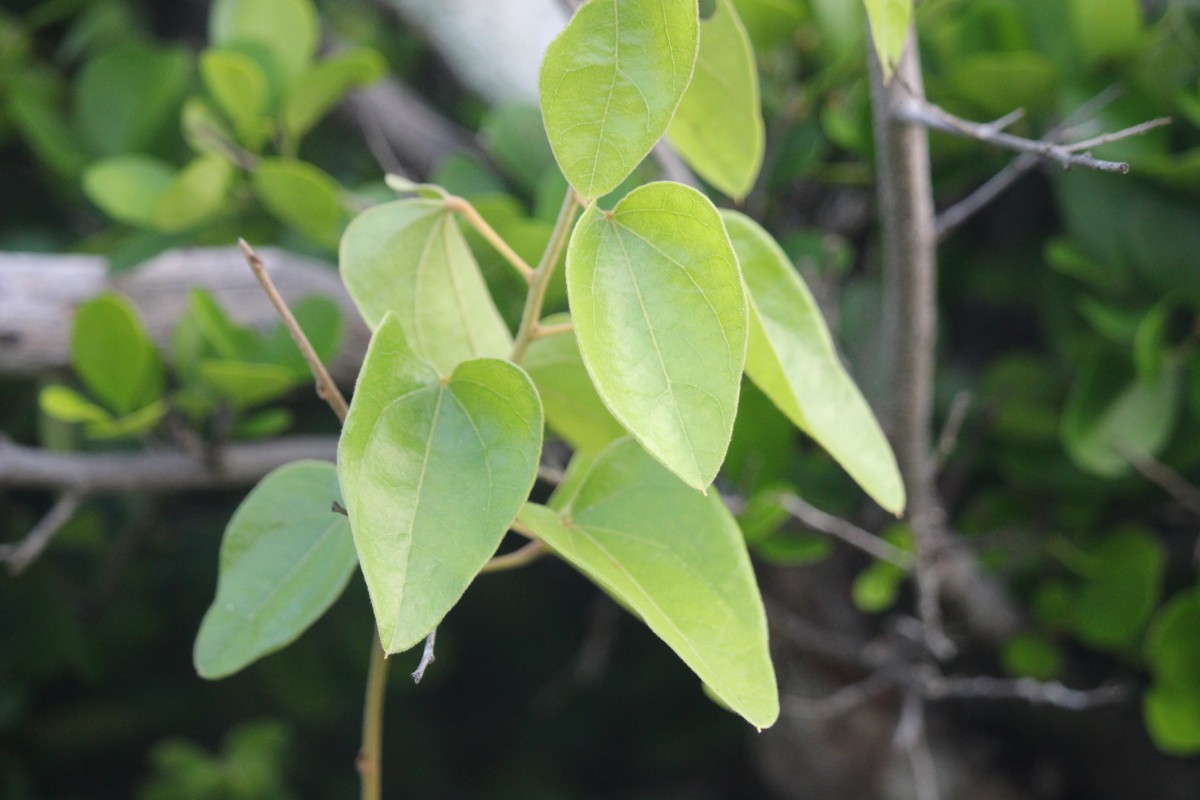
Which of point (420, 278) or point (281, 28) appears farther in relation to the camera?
point (281, 28)

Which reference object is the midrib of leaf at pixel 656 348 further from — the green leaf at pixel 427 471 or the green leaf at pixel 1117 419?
the green leaf at pixel 1117 419

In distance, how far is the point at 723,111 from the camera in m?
0.43

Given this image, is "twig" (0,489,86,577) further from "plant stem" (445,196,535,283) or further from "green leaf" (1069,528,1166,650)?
"green leaf" (1069,528,1166,650)

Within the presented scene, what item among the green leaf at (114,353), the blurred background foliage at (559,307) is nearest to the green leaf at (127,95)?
the blurred background foliage at (559,307)

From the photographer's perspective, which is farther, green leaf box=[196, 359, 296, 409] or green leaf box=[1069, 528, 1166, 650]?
green leaf box=[1069, 528, 1166, 650]

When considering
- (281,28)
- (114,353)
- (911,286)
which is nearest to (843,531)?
(911,286)

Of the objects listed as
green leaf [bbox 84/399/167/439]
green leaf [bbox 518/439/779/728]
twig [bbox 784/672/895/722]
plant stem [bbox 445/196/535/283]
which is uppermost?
plant stem [bbox 445/196/535/283]

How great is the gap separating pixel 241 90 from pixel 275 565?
456 mm

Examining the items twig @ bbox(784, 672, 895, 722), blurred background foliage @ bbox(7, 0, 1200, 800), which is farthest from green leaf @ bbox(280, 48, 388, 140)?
twig @ bbox(784, 672, 895, 722)

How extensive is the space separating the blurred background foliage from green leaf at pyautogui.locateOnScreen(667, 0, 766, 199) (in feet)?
0.56

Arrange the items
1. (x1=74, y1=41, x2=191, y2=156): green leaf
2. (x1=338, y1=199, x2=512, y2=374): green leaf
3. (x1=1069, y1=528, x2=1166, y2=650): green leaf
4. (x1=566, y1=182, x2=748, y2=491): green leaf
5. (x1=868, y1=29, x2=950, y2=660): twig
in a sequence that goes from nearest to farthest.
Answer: (x1=566, y1=182, x2=748, y2=491): green leaf < (x1=338, y1=199, x2=512, y2=374): green leaf < (x1=868, y1=29, x2=950, y2=660): twig < (x1=1069, y1=528, x2=1166, y2=650): green leaf < (x1=74, y1=41, x2=191, y2=156): green leaf

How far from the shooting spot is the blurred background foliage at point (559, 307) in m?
0.69

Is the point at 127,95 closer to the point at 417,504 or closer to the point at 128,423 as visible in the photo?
the point at 128,423

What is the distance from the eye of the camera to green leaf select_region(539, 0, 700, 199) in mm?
292
